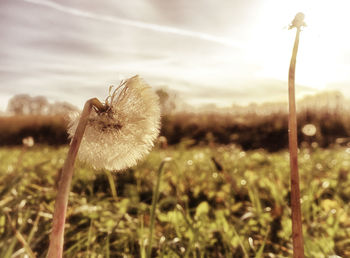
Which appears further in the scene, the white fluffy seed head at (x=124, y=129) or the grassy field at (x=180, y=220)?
the grassy field at (x=180, y=220)

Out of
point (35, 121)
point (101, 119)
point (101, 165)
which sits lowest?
point (35, 121)

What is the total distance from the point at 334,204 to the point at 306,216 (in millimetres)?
444

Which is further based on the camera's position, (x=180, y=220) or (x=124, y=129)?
(x=180, y=220)

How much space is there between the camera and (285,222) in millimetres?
1988

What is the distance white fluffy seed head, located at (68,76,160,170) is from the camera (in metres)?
0.78

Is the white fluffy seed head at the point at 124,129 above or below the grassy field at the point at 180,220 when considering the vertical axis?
above

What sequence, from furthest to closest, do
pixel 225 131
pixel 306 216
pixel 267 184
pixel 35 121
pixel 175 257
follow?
pixel 35 121 → pixel 225 131 → pixel 267 184 → pixel 306 216 → pixel 175 257

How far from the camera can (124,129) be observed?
827 millimetres

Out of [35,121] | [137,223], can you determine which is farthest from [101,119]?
[35,121]

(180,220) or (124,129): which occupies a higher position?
(124,129)

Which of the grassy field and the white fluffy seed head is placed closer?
the white fluffy seed head

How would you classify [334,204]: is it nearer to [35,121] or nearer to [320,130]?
[320,130]

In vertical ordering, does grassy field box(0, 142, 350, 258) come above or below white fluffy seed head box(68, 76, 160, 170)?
below

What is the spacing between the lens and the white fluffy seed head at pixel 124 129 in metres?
0.78
